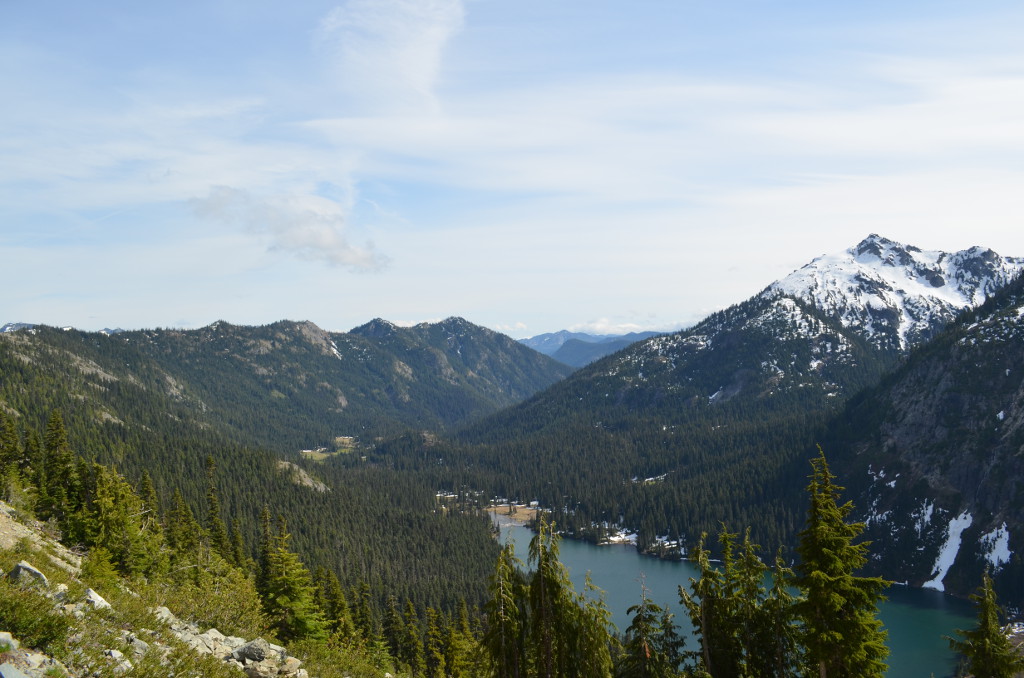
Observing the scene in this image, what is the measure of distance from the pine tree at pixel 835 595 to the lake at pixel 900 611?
245 ft

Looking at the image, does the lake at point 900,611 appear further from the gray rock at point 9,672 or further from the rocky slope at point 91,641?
the gray rock at point 9,672

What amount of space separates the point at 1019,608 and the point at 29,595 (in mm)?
190764

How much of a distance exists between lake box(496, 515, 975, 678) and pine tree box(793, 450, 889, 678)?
74.7 metres

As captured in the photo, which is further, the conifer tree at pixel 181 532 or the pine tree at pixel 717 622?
the conifer tree at pixel 181 532

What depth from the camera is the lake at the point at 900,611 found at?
123125 millimetres

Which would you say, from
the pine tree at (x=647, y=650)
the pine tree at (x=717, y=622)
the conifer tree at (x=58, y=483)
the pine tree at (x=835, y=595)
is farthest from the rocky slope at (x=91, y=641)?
the conifer tree at (x=58, y=483)

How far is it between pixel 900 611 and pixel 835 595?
514 feet

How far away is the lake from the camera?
12312cm

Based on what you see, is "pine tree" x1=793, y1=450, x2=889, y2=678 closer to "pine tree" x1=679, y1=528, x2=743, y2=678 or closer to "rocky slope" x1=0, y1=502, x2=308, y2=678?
"pine tree" x1=679, y1=528, x2=743, y2=678

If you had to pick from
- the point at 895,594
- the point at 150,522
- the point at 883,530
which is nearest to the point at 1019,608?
the point at 895,594

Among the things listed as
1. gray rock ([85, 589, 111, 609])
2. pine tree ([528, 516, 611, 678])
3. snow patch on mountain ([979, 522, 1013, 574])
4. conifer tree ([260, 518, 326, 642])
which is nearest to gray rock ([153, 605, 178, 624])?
gray rock ([85, 589, 111, 609])

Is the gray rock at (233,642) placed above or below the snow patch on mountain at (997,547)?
above

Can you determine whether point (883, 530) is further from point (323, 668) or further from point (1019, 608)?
point (323, 668)

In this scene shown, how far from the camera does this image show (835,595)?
30891 millimetres
